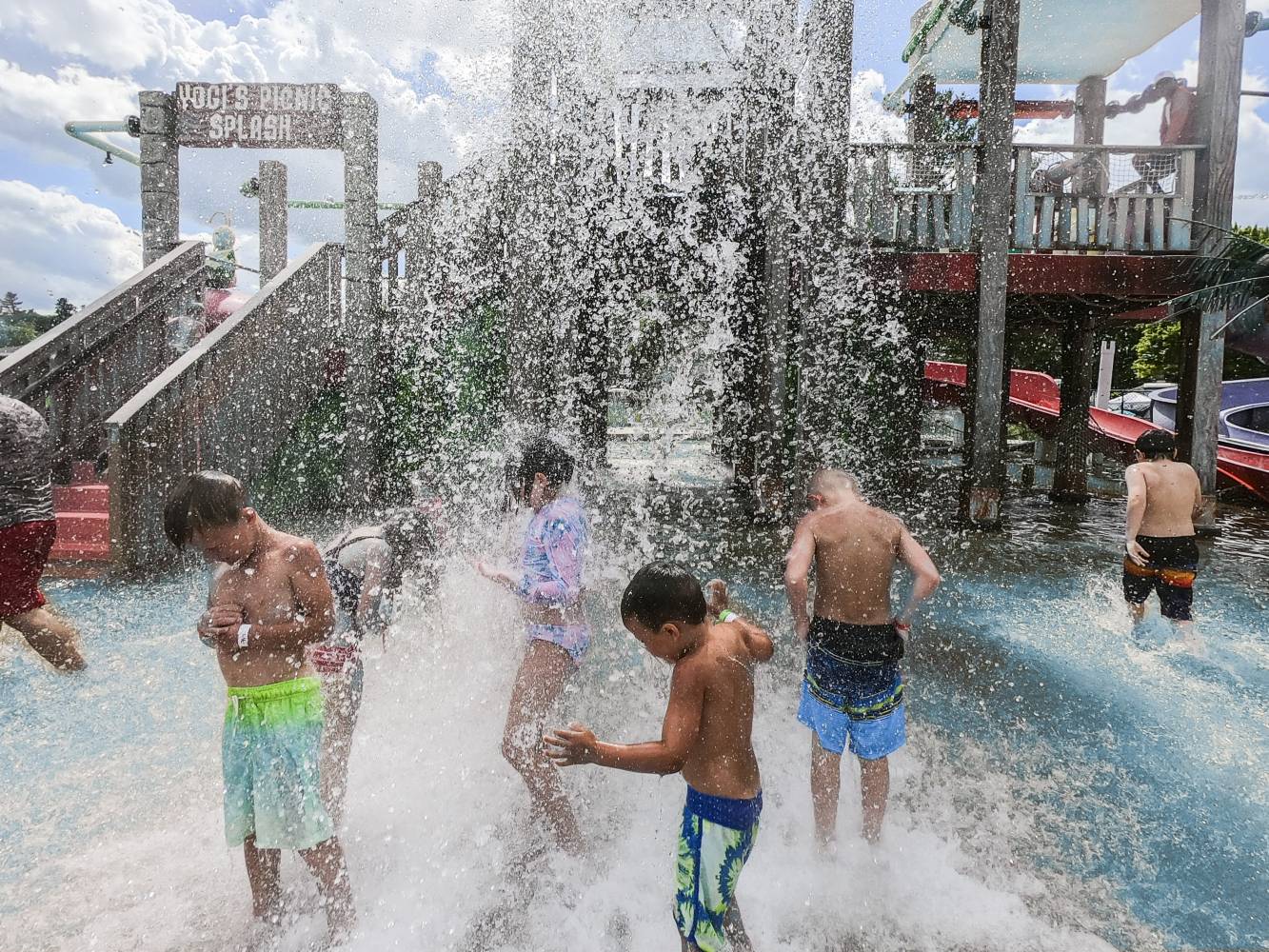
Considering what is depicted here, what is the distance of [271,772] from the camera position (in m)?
2.25

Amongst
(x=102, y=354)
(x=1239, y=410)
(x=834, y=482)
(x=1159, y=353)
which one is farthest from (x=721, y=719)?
(x=1159, y=353)

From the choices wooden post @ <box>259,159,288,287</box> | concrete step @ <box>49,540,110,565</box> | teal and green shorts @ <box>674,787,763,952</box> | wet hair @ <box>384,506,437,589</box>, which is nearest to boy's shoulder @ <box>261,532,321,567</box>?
wet hair @ <box>384,506,437,589</box>

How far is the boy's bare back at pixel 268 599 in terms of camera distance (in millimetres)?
2248

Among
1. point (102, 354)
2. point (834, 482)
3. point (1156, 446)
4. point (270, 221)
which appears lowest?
point (834, 482)

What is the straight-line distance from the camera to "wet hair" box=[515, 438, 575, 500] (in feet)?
9.84

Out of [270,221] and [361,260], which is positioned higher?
[270,221]

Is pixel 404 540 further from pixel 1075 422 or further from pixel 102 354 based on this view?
pixel 1075 422

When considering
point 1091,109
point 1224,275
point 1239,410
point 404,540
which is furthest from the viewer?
point 1091,109

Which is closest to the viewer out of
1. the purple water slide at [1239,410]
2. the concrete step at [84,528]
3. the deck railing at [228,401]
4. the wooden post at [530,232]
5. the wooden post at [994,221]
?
the deck railing at [228,401]

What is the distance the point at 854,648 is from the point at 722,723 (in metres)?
1.16

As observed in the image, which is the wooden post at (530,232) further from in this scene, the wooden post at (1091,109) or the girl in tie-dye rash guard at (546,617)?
the wooden post at (1091,109)

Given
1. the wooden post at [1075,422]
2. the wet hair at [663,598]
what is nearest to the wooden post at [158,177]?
the wet hair at [663,598]

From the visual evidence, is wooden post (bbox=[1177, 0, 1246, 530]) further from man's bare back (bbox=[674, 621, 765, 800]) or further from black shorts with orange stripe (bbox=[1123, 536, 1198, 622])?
man's bare back (bbox=[674, 621, 765, 800])

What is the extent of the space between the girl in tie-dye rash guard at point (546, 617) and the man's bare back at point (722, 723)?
0.98 meters
